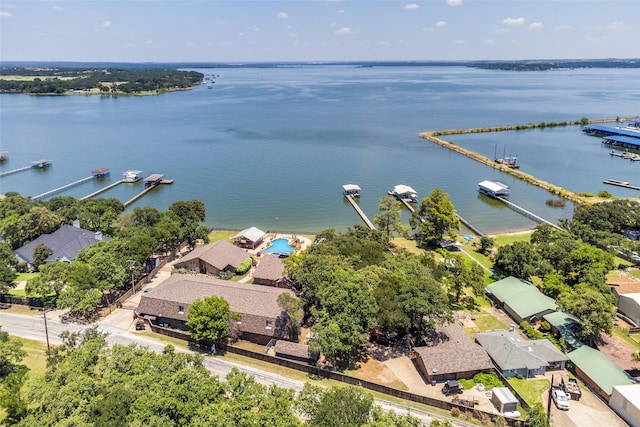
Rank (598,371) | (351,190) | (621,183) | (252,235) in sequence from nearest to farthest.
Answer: (598,371), (252,235), (351,190), (621,183)

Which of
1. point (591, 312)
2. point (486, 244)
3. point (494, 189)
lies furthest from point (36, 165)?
point (591, 312)

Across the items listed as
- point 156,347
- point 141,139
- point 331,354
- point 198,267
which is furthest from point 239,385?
point 141,139

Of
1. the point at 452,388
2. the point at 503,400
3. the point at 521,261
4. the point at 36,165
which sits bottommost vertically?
the point at 452,388

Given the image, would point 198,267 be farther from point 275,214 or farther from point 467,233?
point 467,233

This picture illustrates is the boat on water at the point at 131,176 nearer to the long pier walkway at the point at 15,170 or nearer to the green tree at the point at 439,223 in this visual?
the long pier walkway at the point at 15,170

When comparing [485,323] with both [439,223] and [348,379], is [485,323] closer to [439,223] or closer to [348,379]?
[348,379]

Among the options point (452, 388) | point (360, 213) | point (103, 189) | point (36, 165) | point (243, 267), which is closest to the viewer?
point (452, 388)

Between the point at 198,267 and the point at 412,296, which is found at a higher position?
the point at 412,296
